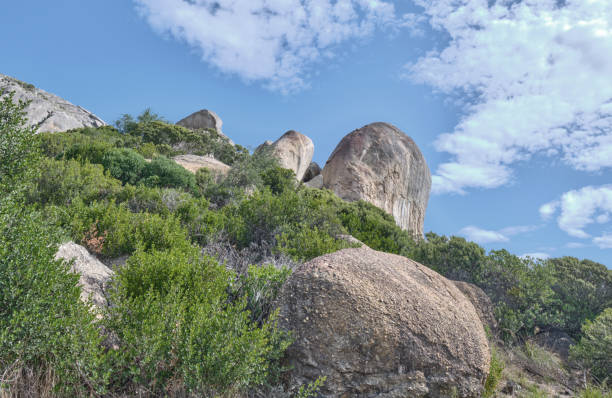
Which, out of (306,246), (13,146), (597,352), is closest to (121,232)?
(13,146)

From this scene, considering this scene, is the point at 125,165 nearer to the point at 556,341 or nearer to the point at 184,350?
the point at 184,350

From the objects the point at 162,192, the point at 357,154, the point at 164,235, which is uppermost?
the point at 357,154

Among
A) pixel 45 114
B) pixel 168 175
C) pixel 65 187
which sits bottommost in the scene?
pixel 65 187

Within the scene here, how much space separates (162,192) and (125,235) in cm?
A: 372

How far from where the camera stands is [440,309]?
4605 mm

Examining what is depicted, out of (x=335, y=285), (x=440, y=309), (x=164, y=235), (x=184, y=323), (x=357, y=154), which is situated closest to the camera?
(x=184, y=323)

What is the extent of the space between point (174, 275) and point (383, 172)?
20.9 meters

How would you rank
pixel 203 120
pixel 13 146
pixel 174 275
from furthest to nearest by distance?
pixel 203 120 < pixel 13 146 < pixel 174 275

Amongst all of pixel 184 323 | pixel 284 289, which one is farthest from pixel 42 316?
pixel 284 289

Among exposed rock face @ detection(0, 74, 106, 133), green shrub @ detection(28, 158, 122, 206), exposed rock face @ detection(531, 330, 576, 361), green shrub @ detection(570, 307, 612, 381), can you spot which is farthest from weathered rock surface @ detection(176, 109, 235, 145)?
green shrub @ detection(570, 307, 612, 381)

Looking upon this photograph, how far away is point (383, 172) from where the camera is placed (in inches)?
947

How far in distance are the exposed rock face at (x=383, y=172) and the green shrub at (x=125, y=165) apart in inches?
452

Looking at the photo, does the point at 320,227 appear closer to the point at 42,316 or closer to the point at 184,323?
the point at 184,323

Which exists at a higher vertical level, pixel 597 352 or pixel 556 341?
pixel 556 341
